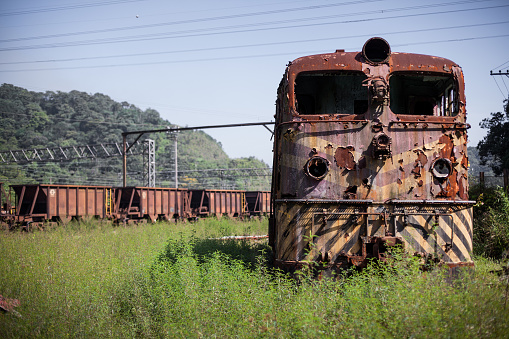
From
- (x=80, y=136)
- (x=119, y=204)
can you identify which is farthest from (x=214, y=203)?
(x=80, y=136)

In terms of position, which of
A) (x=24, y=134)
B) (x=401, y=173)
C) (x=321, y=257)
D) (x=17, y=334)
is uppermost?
(x=24, y=134)

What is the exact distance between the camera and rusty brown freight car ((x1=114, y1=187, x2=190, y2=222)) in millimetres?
23703

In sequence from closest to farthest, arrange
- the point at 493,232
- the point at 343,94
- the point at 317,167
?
the point at 317,167, the point at 343,94, the point at 493,232

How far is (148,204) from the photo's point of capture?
81.6 ft

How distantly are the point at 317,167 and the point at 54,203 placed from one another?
16.4m

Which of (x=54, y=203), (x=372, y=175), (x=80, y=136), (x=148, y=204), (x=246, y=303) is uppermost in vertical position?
(x=80, y=136)

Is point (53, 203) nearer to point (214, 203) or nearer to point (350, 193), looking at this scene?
point (214, 203)

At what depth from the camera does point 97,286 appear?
305 inches

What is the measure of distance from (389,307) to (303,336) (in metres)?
1.10

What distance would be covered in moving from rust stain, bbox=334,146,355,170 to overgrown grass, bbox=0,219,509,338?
1529 millimetres

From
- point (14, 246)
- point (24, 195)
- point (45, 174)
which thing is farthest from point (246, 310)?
point (45, 174)

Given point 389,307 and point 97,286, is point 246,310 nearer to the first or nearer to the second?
point 389,307

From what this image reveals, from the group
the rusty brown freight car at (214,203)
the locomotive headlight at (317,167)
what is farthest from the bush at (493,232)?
the rusty brown freight car at (214,203)

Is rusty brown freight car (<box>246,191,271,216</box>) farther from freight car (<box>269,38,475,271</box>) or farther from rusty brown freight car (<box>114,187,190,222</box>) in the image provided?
freight car (<box>269,38,475,271</box>)
